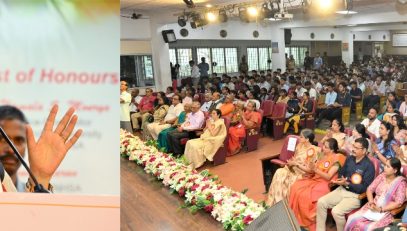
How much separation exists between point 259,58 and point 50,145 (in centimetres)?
1326

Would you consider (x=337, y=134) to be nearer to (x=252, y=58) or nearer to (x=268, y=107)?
(x=268, y=107)

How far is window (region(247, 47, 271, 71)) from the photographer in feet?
47.4

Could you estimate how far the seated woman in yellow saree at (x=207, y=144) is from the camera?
5497 millimetres

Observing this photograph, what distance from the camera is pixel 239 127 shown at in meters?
6.05

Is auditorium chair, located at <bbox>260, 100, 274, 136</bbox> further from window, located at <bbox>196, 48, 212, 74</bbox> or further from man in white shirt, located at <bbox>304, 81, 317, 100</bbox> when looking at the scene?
window, located at <bbox>196, 48, 212, 74</bbox>

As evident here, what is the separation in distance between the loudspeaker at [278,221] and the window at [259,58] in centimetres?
1314

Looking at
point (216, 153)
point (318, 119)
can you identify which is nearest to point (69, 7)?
point (216, 153)

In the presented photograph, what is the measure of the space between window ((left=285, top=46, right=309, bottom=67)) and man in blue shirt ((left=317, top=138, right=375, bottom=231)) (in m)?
13.6

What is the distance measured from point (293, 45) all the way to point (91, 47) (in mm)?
15354

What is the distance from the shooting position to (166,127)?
21.9 feet

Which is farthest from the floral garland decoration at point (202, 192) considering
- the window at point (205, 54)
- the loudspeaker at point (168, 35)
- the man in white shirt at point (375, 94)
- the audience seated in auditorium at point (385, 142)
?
the window at point (205, 54)

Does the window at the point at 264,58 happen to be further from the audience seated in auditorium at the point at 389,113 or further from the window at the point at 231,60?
the audience seated in auditorium at the point at 389,113

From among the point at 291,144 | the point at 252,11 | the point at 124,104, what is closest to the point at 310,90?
the point at 252,11

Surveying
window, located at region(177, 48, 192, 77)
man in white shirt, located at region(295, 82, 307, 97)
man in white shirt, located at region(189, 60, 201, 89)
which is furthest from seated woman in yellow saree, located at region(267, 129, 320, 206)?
window, located at region(177, 48, 192, 77)
